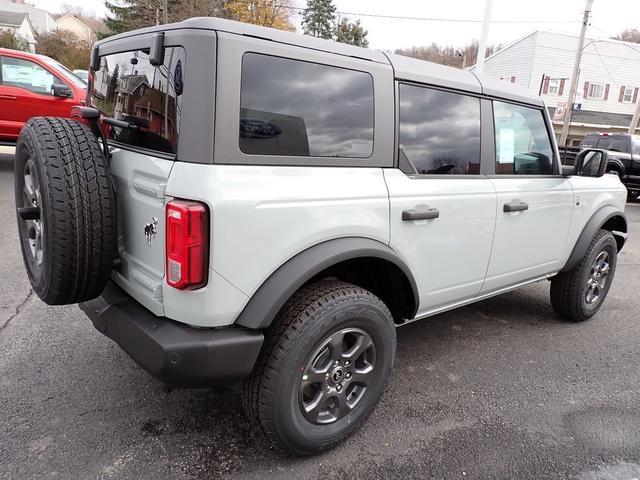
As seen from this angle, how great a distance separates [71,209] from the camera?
1.97m

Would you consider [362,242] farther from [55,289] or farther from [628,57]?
[628,57]

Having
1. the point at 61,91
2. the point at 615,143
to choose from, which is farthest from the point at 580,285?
the point at 615,143

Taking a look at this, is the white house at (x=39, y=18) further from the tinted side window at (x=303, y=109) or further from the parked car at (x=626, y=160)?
the tinted side window at (x=303, y=109)

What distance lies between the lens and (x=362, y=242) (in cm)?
229

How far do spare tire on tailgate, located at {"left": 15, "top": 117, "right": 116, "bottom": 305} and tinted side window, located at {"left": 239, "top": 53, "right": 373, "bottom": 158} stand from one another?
2.19 feet

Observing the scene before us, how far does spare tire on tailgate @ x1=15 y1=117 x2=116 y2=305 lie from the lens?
77.8 inches

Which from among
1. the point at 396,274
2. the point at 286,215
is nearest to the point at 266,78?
the point at 286,215

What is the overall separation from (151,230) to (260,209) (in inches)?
19.4

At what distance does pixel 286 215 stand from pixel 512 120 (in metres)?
2.06

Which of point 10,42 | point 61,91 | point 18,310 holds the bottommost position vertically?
point 18,310

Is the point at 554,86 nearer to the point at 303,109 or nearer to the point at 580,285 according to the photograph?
the point at 580,285

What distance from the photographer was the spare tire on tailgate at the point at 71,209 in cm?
198

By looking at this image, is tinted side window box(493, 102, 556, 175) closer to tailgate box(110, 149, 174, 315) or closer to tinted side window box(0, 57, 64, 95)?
tailgate box(110, 149, 174, 315)

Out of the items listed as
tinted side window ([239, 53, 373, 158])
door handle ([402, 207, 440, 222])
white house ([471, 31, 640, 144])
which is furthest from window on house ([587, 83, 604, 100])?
tinted side window ([239, 53, 373, 158])
